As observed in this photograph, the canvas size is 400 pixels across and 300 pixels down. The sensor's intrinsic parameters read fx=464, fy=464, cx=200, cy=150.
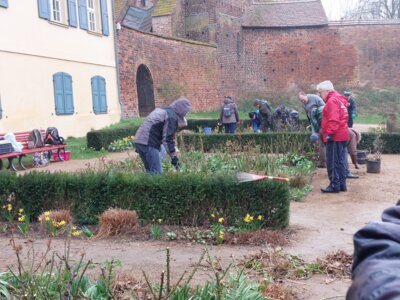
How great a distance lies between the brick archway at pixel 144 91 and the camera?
22781 mm

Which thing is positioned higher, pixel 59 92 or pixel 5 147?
pixel 59 92

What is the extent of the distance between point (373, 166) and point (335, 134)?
99.6 inches

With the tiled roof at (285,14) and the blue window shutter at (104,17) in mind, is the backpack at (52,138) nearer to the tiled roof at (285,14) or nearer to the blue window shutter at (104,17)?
the blue window shutter at (104,17)

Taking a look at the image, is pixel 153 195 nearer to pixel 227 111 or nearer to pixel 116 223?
pixel 116 223

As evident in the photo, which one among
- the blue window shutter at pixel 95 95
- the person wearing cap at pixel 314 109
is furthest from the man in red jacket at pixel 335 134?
the blue window shutter at pixel 95 95

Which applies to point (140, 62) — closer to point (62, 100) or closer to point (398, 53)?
point (62, 100)

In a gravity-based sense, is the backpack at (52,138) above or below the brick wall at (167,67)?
below

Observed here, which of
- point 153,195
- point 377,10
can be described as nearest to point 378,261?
point 153,195

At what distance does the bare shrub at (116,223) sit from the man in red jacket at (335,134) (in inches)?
144

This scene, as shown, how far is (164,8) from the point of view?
1078 inches

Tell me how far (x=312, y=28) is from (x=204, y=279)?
29.6 meters

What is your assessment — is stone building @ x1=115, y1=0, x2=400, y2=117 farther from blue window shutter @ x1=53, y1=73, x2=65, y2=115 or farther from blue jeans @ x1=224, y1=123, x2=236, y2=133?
blue window shutter @ x1=53, y1=73, x2=65, y2=115

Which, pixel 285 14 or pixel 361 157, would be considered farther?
pixel 285 14

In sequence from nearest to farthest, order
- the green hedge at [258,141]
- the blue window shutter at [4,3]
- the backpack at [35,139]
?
1. the green hedge at [258,141]
2. the backpack at [35,139]
3. the blue window shutter at [4,3]
